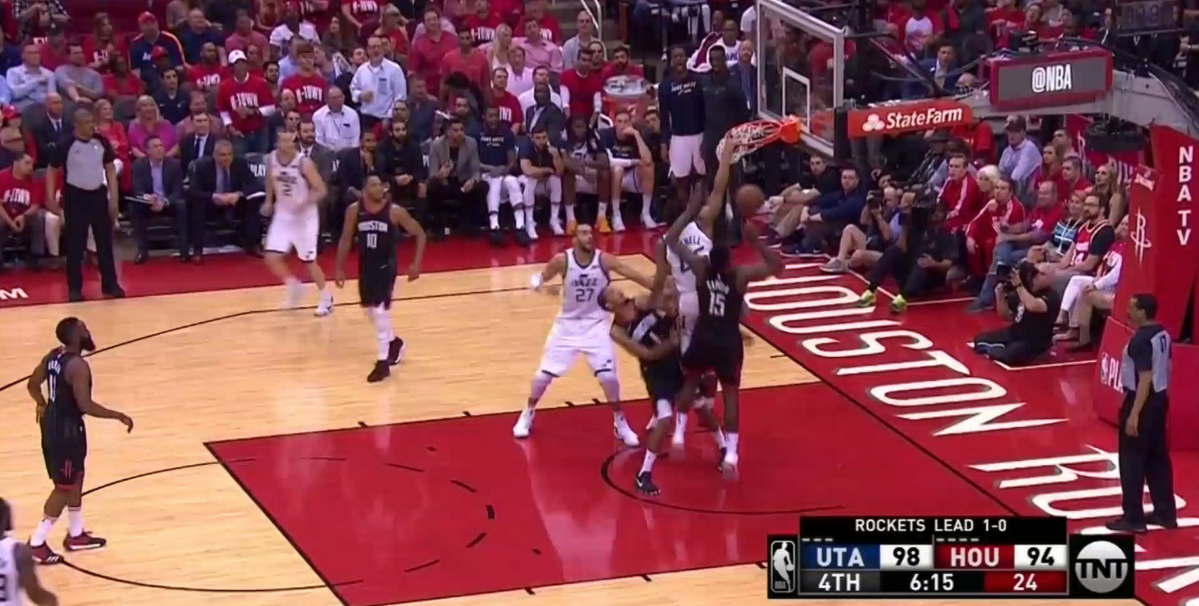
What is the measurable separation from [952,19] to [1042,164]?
4.46 m

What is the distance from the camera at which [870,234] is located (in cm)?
2000

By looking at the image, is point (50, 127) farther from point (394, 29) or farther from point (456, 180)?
point (394, 29)

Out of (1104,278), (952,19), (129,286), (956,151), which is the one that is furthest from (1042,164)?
(129,286)

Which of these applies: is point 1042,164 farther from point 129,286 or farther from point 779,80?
point 129,286

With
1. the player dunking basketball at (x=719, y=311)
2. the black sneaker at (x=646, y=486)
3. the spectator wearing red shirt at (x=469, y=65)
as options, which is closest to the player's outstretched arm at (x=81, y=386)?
the black sneaker at (x=646, y=486)

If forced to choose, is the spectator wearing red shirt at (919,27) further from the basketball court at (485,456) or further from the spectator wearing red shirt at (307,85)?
the spectator wearing red shirt at (307,85)

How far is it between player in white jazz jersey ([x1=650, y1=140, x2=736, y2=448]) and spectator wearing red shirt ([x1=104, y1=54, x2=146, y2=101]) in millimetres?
8212

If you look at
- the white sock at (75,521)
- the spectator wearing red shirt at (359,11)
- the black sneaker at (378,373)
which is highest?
the spectator wearing red shirt at (359,11)

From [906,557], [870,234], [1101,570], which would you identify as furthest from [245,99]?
[1101,570]

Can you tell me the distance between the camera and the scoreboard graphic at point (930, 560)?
11875 millimetres

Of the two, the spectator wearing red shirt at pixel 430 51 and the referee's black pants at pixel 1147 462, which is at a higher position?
the spectator wearing red shirt at pixel 430 51

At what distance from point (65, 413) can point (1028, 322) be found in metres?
7.89

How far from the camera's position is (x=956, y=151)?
19.9 m

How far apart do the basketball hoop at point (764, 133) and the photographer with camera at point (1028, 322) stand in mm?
2201
